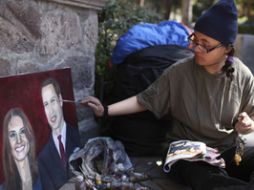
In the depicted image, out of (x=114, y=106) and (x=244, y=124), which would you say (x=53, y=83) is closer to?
(x=114, y=106)

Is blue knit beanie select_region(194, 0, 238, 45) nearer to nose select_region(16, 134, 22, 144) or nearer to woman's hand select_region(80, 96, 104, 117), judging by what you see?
woman's hand select_region(80, 96, 104, 117)

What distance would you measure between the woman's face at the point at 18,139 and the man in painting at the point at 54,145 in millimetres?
162

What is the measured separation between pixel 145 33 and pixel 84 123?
0.89m

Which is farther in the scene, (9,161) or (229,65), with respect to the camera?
(229,65)

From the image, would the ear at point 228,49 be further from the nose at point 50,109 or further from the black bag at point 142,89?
the nose at point 50,109

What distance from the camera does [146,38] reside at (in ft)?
10.7

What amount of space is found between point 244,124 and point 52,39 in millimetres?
1314

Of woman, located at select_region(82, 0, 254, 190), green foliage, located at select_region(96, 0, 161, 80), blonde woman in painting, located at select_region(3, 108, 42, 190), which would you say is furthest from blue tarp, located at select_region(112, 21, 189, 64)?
blonde woman in painting, located at select_region(3, 108, 42, 190)

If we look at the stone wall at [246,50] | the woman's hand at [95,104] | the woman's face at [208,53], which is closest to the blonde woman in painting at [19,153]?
the woman's hand at [95,104]

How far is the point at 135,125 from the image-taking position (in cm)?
321

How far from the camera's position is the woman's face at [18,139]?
196 centimetres

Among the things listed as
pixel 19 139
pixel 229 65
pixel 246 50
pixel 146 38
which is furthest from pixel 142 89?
pixel 246 50

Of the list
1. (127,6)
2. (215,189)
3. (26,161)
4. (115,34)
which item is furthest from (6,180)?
(127,6)

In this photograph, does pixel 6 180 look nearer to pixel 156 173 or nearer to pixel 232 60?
pixel 156 173
